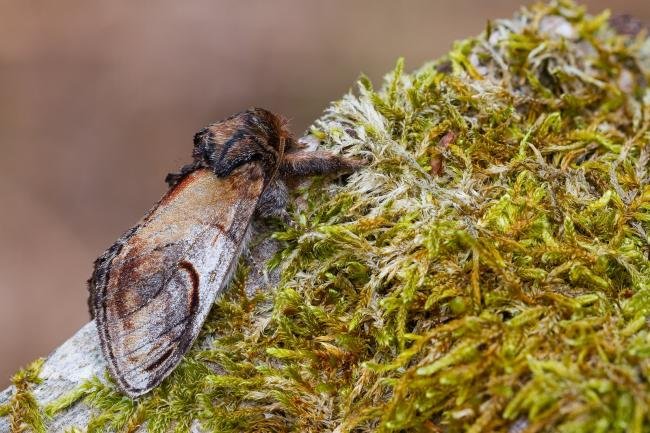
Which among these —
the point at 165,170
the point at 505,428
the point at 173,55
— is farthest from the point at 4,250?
the point at 505,428

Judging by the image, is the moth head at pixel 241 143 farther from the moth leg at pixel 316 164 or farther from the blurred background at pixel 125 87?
the blurred background at pixel 125 87

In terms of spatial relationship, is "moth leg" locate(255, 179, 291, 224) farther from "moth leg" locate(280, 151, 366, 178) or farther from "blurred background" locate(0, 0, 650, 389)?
"blurred background" locate(0, 0, 650, 389)

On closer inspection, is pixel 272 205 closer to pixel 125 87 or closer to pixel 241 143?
pixel 241 143

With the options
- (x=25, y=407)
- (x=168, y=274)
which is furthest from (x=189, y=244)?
(x=25, y=407)

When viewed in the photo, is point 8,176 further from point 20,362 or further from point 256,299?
point 256,299

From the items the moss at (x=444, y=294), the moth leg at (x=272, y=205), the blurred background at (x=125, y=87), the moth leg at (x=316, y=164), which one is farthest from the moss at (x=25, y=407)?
the blurred background at (x=125, y=87)

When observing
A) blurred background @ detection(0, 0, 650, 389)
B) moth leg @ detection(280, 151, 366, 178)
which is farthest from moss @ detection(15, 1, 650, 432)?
blurred background @ detection(0, 0, 650, 389)
